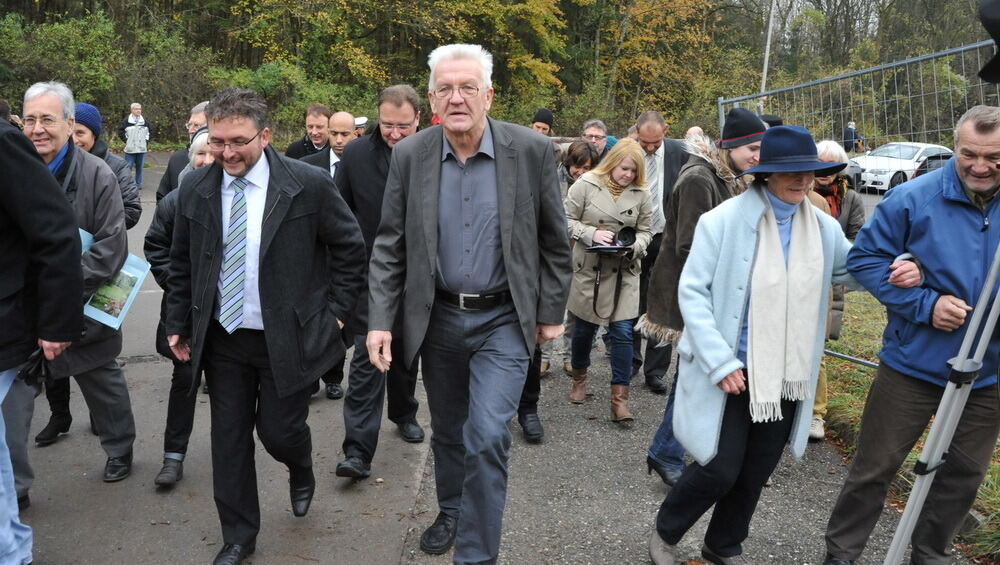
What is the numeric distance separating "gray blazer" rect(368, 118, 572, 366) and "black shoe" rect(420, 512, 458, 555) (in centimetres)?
83

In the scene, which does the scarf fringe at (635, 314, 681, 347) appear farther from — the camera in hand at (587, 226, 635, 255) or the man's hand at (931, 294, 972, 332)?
the man's hand at (931, 294, 972, 332)

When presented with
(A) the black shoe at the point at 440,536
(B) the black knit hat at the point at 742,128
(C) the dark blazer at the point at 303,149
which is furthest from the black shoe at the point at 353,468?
(C) the dark blazer at the point at 303,149

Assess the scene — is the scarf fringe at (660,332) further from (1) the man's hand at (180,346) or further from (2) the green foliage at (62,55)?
(2) the green foliage at (62,55)

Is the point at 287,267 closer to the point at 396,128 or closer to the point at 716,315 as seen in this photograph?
the point at 396,128

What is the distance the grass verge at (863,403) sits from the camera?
13.5 ft

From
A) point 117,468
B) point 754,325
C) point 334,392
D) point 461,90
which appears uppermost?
point 461,90

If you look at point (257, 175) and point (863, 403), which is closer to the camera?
point (257, 175)

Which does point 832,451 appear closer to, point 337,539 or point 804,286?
point 804,286

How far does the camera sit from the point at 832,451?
18.1ft

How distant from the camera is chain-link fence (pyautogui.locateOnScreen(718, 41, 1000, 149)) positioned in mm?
5051

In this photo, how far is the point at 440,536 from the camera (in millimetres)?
4051

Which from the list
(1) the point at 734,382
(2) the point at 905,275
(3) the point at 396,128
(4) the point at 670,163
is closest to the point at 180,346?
(3) the point at 396,128

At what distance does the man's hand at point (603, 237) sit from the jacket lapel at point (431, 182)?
2.47 meters

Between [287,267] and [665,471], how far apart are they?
2.34 metres
